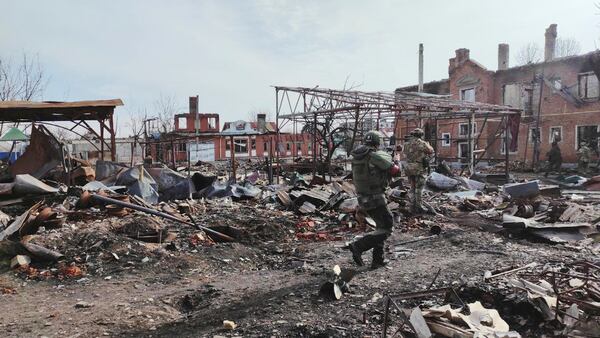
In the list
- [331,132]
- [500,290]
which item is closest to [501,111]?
[331,132]

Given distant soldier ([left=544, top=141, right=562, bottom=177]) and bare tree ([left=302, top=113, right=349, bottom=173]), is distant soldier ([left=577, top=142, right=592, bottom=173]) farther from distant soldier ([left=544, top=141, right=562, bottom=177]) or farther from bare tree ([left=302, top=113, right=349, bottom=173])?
bare tree ([left=302, top=113, right=349, bottom=173])

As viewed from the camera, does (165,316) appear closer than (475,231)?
Yes

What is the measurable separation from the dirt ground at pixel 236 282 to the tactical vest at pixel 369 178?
3.35 ft

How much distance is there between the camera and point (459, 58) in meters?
32.8

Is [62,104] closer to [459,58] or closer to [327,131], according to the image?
[327,131]

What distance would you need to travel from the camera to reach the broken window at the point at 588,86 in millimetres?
25438

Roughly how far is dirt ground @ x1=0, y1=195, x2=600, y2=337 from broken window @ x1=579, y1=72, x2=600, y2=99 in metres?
22.7

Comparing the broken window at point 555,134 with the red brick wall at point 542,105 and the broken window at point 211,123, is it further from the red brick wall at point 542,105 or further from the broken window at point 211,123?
the broken window at point 211,123

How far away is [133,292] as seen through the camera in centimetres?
506

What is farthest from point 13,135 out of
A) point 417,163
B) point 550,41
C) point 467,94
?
point 550,41

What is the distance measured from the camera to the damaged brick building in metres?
25.8

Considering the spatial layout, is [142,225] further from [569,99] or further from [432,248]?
[569,99]

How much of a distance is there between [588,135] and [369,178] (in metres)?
25.7

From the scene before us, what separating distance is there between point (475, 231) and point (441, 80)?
29093 millimetres
